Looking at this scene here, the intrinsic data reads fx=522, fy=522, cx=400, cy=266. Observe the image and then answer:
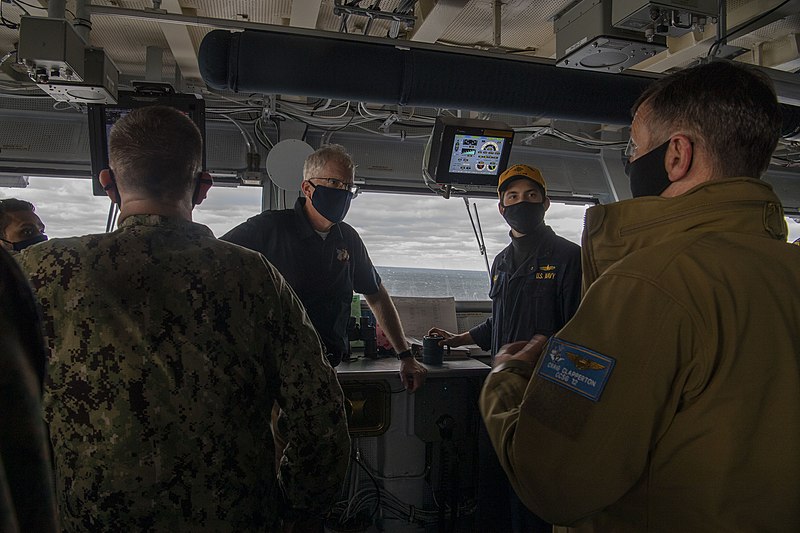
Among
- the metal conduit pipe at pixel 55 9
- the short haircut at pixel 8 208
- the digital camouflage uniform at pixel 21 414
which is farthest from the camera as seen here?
the short haircut at pixel 8 208

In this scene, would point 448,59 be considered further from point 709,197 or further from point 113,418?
point 113,418

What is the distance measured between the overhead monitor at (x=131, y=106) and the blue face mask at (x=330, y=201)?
73 centimetres

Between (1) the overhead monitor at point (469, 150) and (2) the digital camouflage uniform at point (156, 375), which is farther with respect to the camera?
(1) the overhead monitor at point (469, 150)

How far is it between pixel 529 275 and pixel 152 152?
1923 mm

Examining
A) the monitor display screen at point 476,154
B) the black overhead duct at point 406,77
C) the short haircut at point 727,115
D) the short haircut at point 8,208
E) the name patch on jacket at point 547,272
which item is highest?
the black overhead duct at point 406,77

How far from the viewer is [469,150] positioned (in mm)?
3332

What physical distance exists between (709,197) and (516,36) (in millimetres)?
3126

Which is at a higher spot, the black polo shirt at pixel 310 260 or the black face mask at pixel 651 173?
the black face mask at pixel 651 173

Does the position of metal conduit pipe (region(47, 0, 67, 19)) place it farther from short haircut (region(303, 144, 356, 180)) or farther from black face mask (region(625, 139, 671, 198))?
black face mask (region(625, 139, 671, 198))

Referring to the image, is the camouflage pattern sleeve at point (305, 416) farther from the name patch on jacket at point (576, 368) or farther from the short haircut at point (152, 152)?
the name patch on jacket at point (576, 368)

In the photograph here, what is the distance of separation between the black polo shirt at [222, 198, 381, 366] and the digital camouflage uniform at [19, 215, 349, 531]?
136 cm

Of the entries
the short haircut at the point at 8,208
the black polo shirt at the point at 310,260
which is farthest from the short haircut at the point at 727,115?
the short haircut at the point at 8,208

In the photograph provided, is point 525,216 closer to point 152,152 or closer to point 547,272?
point 547,272

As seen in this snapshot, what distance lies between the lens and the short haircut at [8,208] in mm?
2889
